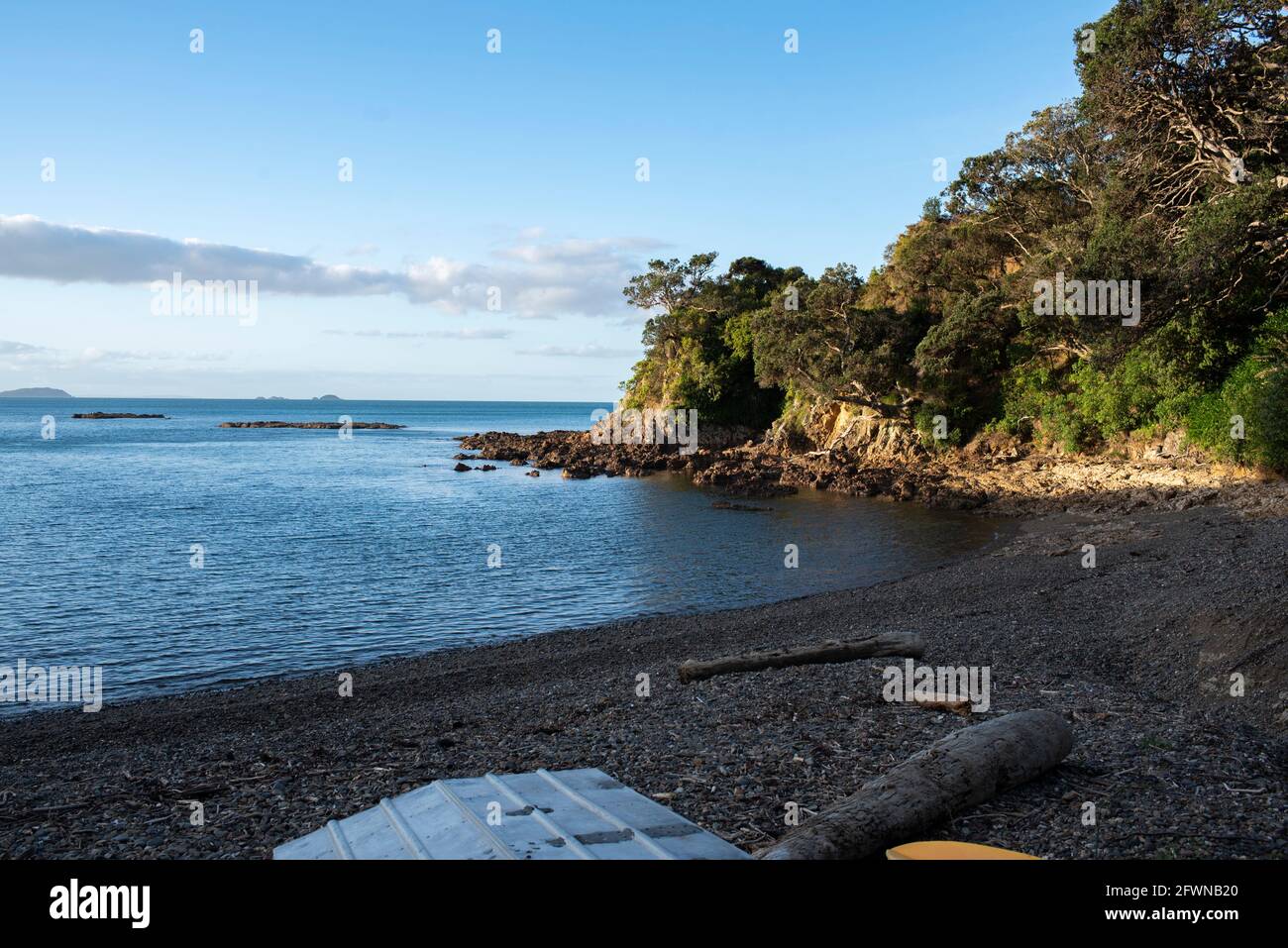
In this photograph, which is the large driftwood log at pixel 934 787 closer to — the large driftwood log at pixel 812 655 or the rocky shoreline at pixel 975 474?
the large driftwood log at pixel 812 655

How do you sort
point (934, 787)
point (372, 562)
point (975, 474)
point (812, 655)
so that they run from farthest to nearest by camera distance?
point (975, 474), point (372, 562), point (812, 655), point (934, 787)

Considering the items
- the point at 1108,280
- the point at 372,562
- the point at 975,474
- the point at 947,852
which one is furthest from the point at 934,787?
the point at 975,474

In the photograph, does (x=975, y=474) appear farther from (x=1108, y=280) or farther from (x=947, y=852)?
(x=947, y=852)

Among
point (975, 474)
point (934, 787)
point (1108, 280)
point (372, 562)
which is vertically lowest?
point (372, 562)

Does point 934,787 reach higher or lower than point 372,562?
higher

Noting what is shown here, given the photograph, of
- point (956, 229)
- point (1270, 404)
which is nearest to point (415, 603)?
point (1270, 404)

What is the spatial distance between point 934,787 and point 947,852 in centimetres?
133

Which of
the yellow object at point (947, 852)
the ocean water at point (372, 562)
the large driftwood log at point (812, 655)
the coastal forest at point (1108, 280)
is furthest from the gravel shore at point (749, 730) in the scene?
the coastal forest at point (1108, 280)

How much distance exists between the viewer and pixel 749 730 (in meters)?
10.6

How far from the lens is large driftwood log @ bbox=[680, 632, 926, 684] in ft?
47.7

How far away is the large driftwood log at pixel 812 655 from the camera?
14547mm

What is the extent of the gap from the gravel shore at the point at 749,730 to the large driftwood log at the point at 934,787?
0.22 metres

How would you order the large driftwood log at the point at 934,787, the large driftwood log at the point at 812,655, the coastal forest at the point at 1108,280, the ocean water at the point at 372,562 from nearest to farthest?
the large driftwood log at the point at 934,787 → the large driftwood log at the point at 812,655 → the ocean water at the point at 372,562 → the coastal forest at the point at 1108,280

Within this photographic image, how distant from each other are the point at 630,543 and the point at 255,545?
15730mm
